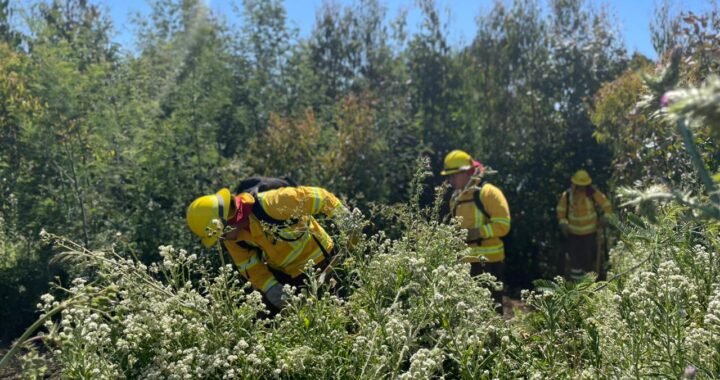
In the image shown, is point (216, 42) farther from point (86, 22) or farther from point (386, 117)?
point (386, 117)

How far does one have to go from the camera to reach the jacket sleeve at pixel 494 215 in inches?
207

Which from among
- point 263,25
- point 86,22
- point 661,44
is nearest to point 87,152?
point 263,25

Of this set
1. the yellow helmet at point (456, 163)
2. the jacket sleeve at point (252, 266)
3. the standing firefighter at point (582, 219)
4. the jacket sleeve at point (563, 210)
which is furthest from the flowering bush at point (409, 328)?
the jacket sleeve at point (563, 210)

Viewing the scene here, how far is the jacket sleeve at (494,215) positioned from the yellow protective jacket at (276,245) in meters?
1.61

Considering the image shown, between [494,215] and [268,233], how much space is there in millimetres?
2121

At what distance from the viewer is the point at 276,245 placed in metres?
4.19

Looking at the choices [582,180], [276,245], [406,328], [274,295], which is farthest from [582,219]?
[406,328]

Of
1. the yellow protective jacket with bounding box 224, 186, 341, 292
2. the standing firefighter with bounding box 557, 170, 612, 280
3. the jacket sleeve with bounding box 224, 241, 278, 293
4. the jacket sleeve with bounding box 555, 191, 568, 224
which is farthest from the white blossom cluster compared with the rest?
the jacket sleeve with bounding box 555, 191, 568, 224

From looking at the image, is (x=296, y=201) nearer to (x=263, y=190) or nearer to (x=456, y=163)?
(x=263, y=190)

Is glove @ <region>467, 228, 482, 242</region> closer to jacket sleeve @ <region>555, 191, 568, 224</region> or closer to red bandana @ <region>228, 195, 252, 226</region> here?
red bandana @ <region>228, 195, 252, 226</region>

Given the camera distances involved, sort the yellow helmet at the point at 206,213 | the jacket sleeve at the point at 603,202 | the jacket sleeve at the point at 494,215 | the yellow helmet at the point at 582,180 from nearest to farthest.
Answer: the yellow helmet at the point at 206,213 → the jacket sleeve at the point at 494,215 → the jacket sleeve at the point at 603,202 → the yellow helmet at the point at 582,180

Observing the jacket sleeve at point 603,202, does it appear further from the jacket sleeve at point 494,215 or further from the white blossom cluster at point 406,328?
the white blossom cluster at point 406,328

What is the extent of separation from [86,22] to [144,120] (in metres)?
4.87

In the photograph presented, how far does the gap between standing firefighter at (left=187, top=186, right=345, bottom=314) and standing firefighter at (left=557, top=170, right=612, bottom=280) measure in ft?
14.5
